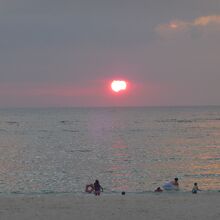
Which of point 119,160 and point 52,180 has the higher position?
point 119,160

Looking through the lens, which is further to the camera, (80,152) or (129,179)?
(80,152)

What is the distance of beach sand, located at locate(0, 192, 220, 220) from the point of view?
16906mm

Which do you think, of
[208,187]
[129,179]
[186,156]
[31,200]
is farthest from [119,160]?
[31,200]

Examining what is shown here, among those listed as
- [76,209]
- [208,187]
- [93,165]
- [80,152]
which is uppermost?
[80,152]

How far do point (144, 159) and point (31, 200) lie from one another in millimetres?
22408

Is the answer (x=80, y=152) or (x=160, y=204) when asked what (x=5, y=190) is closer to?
(x=160, y=204)

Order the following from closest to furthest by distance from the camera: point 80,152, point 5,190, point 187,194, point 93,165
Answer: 1. point 187,194
2. point 5,190
3. point 93,165
4. point 80,152

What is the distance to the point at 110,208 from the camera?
728 inches

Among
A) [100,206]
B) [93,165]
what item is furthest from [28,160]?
[100,206]

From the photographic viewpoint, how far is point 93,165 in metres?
38.0

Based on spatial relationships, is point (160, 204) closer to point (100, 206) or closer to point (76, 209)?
point (100, 206)

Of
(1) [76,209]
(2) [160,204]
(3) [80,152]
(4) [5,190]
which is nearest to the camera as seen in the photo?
(1) [76,209]

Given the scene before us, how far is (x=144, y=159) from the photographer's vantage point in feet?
137

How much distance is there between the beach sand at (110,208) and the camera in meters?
16.9
